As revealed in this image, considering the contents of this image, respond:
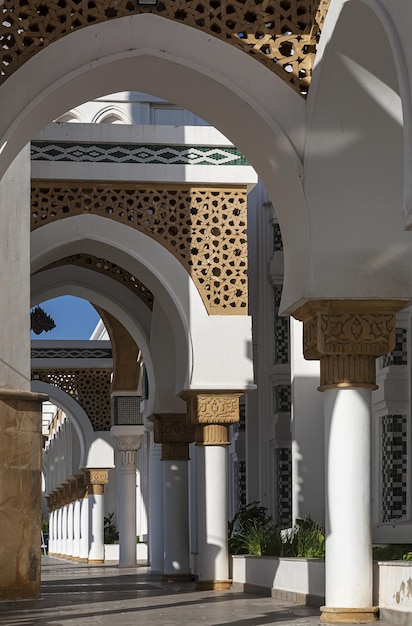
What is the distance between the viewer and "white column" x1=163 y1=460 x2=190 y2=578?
14.5 meters

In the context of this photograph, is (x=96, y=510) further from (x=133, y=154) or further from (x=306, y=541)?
(x=306, y=541)

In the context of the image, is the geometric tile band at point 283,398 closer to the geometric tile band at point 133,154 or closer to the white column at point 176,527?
the white column at point 176,527

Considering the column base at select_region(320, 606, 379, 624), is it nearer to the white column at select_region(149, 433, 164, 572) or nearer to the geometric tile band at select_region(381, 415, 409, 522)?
the geometric tile band at select_region(381, 415, 409, 522)

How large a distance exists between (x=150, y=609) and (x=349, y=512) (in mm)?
2858

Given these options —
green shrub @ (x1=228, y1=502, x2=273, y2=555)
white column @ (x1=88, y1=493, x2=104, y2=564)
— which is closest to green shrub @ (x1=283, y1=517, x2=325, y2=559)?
green shrub @ (x1=228, y1=502, x2=273, y2=555)

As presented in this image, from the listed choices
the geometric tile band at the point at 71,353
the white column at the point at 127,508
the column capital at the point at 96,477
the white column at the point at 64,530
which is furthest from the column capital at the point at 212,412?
the white column at the point at 64,530

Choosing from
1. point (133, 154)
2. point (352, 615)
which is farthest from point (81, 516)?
point (352, 615)

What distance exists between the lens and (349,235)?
316 inches

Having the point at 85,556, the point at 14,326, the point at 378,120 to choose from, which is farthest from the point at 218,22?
the point at 85,556

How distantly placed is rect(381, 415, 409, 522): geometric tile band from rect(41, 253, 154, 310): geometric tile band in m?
4.63

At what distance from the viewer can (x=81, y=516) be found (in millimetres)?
26781

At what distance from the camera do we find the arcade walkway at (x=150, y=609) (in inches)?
335

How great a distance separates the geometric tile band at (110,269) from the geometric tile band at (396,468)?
4628 millimetres

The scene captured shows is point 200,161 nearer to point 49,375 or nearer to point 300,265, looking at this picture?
point 300,265
